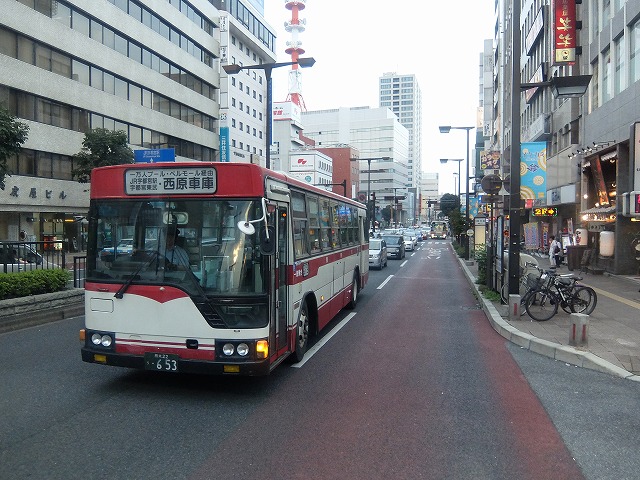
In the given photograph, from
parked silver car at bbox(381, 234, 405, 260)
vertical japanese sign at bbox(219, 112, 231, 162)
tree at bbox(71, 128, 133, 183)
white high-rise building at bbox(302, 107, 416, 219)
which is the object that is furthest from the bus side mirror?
white high-rise building at bbox(302, 107, 416, 219)

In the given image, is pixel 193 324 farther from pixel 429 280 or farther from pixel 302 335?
pixel 429 280

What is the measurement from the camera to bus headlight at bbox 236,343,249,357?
20.0ft

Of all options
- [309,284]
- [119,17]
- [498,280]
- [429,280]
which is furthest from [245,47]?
[309,284]

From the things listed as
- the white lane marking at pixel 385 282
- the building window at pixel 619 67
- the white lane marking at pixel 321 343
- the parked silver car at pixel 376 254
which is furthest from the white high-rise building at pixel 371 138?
the white lane marking at pixel 321 343

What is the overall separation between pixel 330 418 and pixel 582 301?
8.15m

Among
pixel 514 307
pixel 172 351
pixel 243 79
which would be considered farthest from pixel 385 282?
pixel 243 79

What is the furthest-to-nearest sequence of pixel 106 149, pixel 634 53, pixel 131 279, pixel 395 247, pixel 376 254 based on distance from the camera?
1. pixel 395 247
2. pixel 106 149
3. pixel 376 254
4. pixel 634 53
5. pixel 131 279

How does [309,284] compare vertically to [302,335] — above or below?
above

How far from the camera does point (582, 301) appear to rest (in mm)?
11711

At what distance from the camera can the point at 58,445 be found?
16.4 ft

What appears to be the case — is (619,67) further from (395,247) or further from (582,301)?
(395,247)

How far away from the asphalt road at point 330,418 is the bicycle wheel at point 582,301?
3257 mm

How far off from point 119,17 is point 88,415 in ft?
130

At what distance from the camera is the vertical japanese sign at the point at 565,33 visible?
2430 cm
